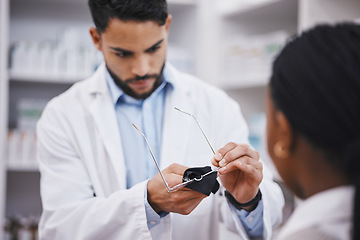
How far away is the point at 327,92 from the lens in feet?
2.13

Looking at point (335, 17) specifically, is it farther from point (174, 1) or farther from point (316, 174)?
point (316, 174)

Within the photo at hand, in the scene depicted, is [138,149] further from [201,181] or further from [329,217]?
[329,217]

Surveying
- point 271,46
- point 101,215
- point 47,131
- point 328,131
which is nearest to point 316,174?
point 328,131

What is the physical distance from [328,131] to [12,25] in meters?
2.65

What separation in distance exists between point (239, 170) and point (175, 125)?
13.8 inches

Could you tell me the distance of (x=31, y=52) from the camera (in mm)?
2545

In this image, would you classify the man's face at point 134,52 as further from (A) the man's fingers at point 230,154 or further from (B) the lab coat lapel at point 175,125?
(A) the man's fingers at point 230,154

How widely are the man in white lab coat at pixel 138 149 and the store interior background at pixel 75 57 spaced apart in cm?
108

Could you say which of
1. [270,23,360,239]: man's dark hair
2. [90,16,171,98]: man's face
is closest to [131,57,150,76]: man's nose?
[90,16,171,98]: man's face

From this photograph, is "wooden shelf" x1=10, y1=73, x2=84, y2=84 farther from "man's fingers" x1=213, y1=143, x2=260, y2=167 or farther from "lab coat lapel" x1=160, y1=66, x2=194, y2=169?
"man's fingers" x1=213, y1=143, x2=260, y2=167

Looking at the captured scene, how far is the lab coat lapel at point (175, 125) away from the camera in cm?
135

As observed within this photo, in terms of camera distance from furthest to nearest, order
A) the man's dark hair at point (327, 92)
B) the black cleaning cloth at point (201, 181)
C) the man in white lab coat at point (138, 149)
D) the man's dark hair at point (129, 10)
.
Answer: the man's dark hair at point (129, 10) → the man in white lab coat at point (138, 149) → the black cleaning cloth at point (201, 181) → the man's dark hair at point (327, 92)

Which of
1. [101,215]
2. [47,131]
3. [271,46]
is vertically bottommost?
[101,215]

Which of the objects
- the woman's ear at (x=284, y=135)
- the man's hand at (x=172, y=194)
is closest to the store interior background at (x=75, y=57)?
the man's hand at (x=172, y=194)
